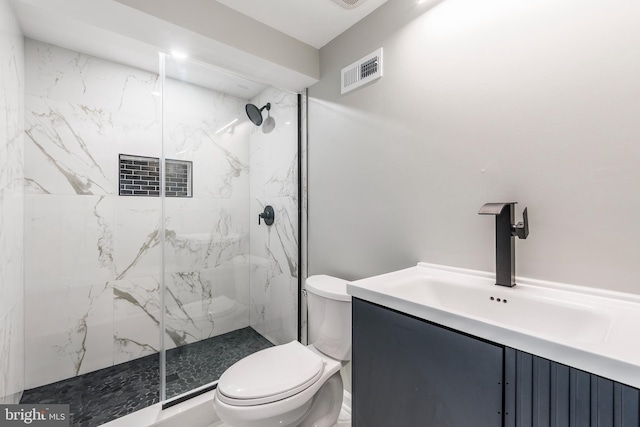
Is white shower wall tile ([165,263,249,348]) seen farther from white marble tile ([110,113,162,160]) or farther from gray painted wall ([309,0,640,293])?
white marble tile ([110,113,162,160])

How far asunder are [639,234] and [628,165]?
22 cm

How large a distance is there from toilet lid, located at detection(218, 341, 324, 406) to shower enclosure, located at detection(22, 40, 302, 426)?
2.02 ft

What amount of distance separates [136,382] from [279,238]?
4.67 ft

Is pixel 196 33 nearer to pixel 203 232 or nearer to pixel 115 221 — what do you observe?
pixel 203 232

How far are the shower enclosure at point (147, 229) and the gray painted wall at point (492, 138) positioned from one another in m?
0.69

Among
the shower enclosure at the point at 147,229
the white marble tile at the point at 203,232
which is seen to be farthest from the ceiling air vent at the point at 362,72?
the white marble tile at the point at 203,232

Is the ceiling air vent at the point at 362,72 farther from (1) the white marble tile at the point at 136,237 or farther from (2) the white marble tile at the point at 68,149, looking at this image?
(2) the white marble tile at the point at 68,149

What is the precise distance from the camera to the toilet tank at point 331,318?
1.49 metres

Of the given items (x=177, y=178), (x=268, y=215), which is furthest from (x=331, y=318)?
(x=177, y=178)

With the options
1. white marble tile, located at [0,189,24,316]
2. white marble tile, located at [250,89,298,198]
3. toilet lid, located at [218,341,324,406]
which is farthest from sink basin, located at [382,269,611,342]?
white marble tile, located at [0,189,24,316]

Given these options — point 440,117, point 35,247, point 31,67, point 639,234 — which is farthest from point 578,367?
point 31,67

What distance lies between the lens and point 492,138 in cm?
115

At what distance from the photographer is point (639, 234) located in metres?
0.85

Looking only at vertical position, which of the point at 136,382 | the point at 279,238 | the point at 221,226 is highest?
the point at 221,226
